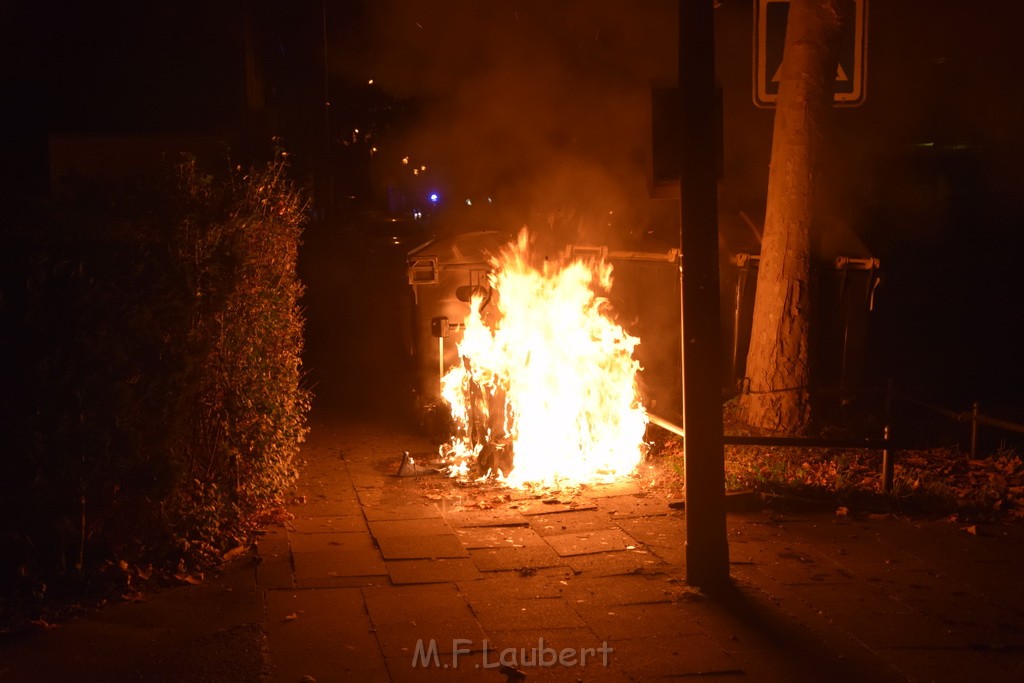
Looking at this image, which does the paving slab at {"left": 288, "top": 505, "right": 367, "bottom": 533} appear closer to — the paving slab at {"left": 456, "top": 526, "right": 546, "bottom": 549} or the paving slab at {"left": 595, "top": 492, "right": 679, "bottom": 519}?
the paving slab at {"left": 456, "top": 526, "right": 546, "bottom": 549}

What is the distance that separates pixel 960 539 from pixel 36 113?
18.5 metres

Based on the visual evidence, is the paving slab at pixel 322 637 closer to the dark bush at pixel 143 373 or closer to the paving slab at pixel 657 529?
the dark bush at pixel 143 373

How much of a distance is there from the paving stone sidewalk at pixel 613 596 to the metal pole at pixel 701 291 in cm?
37

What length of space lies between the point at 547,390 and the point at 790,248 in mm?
2676

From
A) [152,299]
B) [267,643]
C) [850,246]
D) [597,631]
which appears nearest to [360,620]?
[267,643]

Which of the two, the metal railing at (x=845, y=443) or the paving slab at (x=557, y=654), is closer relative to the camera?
the paving slab at (x=557, y=654)

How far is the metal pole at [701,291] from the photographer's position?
5242 millimetres

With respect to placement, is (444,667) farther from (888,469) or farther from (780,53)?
(780,53)

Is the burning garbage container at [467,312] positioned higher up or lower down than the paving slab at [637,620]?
higher up

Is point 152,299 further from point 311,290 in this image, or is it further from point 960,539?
point 311,290

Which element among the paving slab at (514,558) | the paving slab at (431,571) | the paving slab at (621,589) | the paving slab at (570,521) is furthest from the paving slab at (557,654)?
the paving slab at (570,521)

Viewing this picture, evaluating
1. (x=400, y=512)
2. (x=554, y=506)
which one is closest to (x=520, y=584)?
(x=554, y=506)

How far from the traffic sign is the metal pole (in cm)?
268

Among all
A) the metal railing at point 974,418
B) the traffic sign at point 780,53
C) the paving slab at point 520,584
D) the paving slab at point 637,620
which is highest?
the traffic sign at point 780,53
